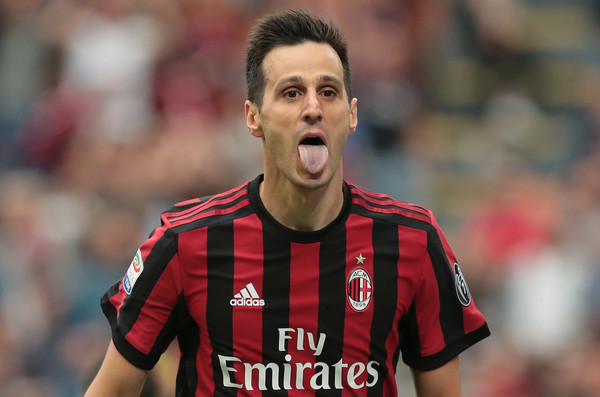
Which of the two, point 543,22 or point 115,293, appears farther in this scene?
point 543,22

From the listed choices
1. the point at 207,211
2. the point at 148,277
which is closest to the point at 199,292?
the point at 148,277

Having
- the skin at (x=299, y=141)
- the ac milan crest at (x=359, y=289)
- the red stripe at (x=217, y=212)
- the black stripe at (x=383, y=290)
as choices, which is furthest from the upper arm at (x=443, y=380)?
the red stripe at (x=217, y=212)

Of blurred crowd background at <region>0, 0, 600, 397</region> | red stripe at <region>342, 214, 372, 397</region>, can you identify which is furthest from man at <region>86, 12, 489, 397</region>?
blurred crowd background at <region>0, 0, 600, 397</region>

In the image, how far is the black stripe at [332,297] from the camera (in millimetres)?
3191

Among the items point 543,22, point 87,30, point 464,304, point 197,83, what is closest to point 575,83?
point 543,22

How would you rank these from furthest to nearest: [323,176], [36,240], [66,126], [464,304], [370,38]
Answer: [370,38]
[66,126]
[36,240]
[464,304]
[323,176]

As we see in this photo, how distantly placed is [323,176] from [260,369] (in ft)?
2.11

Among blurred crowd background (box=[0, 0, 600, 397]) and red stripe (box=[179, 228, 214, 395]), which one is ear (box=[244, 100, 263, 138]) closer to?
red stripe (box=[179, 228, 214, 395])

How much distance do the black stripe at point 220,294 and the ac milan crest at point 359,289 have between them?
388 millimetres

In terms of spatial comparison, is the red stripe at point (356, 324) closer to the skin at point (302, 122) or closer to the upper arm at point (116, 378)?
the skin at point (302, 122)

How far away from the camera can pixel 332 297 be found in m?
3.24

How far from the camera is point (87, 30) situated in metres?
8.00

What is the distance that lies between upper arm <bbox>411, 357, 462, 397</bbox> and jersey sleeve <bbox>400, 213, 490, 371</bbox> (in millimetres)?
22

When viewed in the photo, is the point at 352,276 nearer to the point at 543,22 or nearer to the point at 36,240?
the point at 36,240
